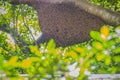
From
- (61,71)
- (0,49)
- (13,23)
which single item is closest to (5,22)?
(13,23)

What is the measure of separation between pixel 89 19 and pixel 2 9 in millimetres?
3520

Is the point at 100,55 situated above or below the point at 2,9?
above

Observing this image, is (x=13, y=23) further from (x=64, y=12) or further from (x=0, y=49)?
(x=64, y=12)

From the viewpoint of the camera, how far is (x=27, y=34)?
9.62 metres

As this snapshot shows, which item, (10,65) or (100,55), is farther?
(100,55)

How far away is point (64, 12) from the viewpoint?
651 cm

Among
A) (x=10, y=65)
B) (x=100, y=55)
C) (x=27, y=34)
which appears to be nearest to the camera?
(x=10, y=65)

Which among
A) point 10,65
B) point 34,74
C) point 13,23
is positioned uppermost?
point 10,65

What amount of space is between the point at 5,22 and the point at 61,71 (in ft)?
23.4

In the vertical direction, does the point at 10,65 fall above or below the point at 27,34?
above

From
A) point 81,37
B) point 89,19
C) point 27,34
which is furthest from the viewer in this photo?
point 27,34

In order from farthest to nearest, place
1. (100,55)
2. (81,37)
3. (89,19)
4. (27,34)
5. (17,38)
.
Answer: (27,34), (17,38), (81,37), (89,19), (100,55)

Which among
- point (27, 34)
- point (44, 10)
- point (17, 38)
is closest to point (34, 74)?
point (44, 10)

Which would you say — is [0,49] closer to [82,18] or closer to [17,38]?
[17,38]
